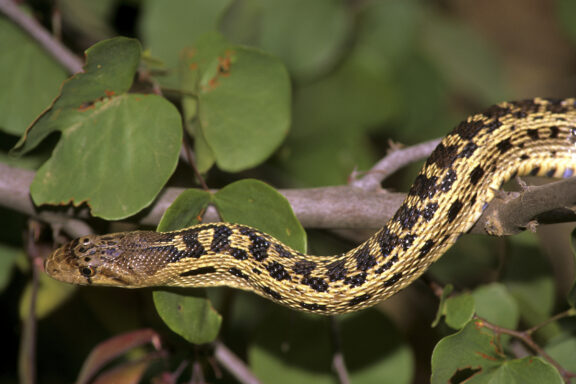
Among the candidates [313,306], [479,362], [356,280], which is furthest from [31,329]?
[479,362]

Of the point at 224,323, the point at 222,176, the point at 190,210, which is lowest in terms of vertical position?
the point at 224,323

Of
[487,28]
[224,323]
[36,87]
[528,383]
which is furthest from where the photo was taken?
[487,28]

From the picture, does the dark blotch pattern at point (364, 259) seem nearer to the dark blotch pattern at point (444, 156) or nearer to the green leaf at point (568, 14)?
the dark blotch pattern at point (444, 156)

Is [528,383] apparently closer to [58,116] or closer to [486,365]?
[486,365]

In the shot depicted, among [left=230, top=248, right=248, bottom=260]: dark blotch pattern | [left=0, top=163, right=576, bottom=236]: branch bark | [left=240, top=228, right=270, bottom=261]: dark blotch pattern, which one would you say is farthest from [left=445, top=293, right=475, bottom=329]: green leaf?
[left=230, top=248, right=248, bottom=260]: dark blotch pattern

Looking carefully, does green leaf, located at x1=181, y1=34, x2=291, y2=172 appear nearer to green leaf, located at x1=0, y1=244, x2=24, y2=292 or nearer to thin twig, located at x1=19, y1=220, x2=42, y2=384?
thin twig, located at x1=19, y1=220, x2=42, y2=384

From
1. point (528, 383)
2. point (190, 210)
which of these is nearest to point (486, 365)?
point (528, 383)
